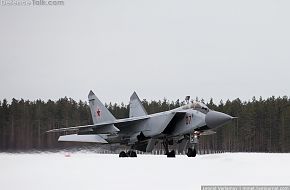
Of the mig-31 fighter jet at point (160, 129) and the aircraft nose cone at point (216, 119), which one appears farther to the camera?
the mig-31 fighter jet at point (160, 129)

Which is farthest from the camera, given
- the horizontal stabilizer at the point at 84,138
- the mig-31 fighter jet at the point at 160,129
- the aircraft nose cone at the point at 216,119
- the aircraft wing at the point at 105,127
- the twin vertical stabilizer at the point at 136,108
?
the twin vertical stabilizer at the point at 136,108

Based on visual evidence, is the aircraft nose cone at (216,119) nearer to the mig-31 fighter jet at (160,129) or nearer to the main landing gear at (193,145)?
the mig-31 fighter jet at (160,129)

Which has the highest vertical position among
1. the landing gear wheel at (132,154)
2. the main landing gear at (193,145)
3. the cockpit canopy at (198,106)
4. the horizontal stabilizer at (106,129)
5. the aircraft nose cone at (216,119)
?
the cockpit canopy at (198,106)

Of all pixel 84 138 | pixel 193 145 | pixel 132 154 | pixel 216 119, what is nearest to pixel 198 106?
pixel 216 119

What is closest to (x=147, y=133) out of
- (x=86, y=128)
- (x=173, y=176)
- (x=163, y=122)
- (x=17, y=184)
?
(x=163, y=122)

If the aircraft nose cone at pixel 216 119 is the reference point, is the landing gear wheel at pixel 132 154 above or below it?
below

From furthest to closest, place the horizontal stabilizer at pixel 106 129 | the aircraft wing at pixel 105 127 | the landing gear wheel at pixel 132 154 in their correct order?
the horizontal stabilizer at pixel 106 129, the aircraft wing at pixel 105 127, the landing gear wheel at pixel 132 154

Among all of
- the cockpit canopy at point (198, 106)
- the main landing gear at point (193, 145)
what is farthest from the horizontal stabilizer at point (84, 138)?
the main landing gear at point (193, 145)

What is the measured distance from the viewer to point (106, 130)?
30562 millimetres

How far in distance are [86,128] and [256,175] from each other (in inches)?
703

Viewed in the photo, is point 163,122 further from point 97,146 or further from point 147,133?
point 97,146

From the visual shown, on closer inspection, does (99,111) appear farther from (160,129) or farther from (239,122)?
(239,122)

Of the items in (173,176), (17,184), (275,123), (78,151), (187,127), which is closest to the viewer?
(17,184)

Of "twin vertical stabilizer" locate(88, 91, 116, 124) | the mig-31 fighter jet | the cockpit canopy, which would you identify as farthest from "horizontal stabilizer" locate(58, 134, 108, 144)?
the cockpit canopy
